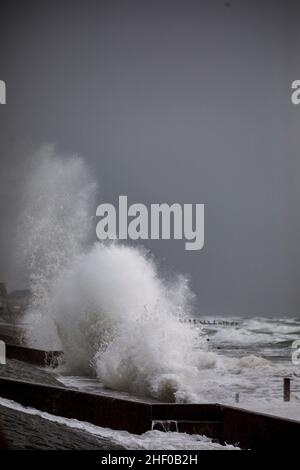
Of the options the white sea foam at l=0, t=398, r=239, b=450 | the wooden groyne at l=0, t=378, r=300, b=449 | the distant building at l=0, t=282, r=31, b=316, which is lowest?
the white sea foam at l=0, t=398, r=239, b=450

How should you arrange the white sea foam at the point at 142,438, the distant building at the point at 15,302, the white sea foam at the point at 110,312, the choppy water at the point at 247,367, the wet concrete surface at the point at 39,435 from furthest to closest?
the distant building at the point at 15,302 → the white sea foam at the point at 110,312 → the choppy water at the point at 247,367 → the white sea foam at the point at 142,438 → the wet concrete surface at the point at 39,435

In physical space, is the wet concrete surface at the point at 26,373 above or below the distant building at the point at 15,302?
below

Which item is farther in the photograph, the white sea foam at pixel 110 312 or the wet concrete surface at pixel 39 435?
the white sea foam at pixel 110 312

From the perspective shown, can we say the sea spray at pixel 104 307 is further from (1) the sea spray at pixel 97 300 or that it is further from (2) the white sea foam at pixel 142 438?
(2) the white sea foam at pixel 142 438

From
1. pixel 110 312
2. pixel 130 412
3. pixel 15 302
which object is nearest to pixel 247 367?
pixel 110 312

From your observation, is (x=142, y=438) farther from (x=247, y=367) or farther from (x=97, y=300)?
(x=97, y=300)

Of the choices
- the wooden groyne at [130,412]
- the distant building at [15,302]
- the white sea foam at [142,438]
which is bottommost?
the white sea foam at [142,438]

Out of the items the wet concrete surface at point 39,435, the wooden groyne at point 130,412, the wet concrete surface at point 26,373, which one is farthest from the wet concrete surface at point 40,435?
the wet concrete surface at point 26,373

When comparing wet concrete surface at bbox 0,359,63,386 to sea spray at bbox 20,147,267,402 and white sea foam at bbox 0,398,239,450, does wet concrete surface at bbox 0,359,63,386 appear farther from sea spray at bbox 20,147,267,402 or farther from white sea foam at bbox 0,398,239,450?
white sea foam at bbox 0,398,239,450

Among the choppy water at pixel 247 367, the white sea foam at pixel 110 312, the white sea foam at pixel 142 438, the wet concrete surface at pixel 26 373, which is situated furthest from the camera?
the white sea foam at pixel 110 312

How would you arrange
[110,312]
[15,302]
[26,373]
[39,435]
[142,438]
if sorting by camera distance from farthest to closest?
[15,302]
[110,312]
[26,373]
[142,438]
[39,435]

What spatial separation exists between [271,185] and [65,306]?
9.65ft

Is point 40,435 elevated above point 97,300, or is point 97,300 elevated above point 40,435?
point 97,300

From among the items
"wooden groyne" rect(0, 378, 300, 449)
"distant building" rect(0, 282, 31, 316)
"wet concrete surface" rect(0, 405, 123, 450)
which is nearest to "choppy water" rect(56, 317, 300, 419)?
"wooden groyne" rect(0, 378, 300, 449)
